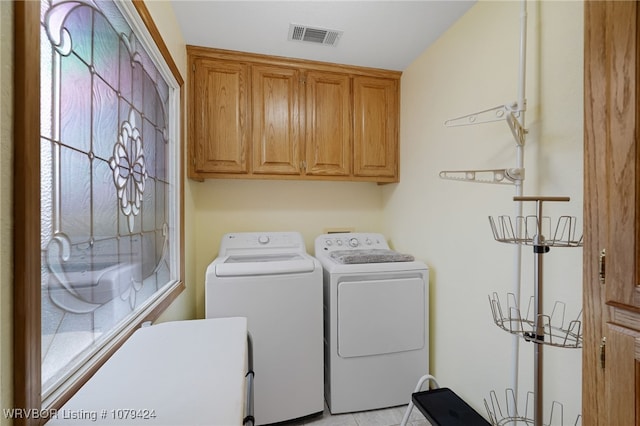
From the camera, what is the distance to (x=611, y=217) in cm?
74

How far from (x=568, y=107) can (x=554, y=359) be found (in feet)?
3.36

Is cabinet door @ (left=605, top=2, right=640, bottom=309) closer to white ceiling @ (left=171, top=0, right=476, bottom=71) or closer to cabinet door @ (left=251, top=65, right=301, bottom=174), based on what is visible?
white ceiling @ (left=171, top=0, right=476, bottom=71)

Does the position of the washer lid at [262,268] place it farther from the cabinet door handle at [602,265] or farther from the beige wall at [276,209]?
the cabinet door handle at [602,265]

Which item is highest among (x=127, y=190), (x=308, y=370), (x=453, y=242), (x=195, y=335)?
(x=127, y=190)

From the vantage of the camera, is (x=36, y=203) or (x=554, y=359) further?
(x=554, y=359)

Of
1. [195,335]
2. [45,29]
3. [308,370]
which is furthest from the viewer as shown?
[308,370]

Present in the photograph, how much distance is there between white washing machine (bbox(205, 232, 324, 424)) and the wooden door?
1244mm

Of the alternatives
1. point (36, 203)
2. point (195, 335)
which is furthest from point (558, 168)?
point (36, 203)

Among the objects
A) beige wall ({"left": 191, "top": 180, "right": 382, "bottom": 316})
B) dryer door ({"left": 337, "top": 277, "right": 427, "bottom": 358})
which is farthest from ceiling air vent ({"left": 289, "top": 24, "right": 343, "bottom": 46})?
→ dryer door ({"left": 337, "top": 277, "right": 427, "bottom": 358})

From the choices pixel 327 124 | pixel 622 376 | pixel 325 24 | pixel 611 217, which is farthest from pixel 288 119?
pixel 622 376

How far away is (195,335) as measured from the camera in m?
0.85

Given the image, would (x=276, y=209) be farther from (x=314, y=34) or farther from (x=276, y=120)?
(x=314, y=34)

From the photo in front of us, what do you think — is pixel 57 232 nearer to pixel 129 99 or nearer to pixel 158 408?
pixel 158 408

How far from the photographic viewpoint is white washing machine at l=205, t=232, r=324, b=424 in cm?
159
